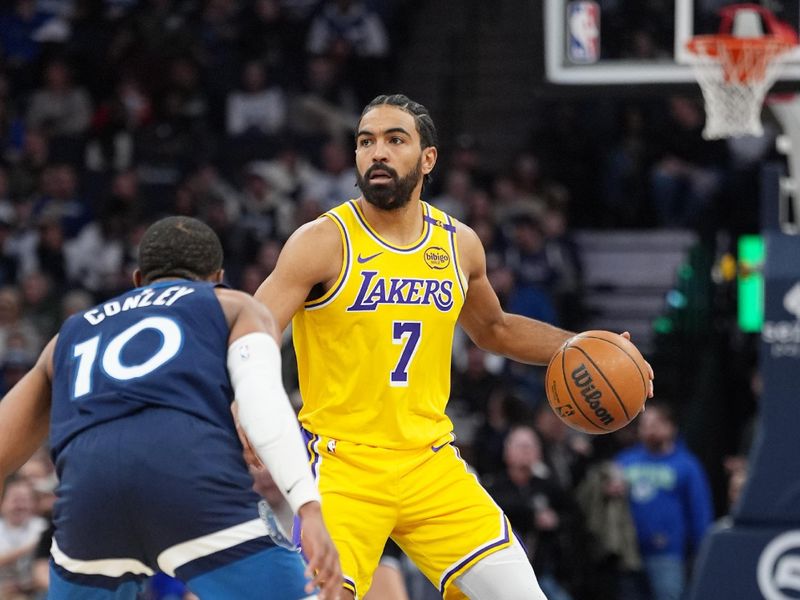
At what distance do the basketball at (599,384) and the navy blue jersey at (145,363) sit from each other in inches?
77.6

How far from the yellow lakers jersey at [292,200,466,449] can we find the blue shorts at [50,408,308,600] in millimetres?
1304

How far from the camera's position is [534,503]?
1043cm

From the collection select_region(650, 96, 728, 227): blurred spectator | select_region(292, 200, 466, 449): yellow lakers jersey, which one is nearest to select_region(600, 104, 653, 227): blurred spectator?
select_region(650, 96, 728, 227): blurred spectator

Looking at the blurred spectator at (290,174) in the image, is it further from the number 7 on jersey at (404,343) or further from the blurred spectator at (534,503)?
the number 7 on jersey at (404,343)

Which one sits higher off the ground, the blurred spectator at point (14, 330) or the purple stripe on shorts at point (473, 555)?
the purple stripe on shorts at point (473, 555)

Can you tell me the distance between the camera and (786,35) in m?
9.09

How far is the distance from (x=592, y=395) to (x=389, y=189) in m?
1.17

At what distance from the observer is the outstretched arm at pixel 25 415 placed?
4809 mm

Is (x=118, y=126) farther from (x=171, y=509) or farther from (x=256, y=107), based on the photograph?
(x=171, y=509)

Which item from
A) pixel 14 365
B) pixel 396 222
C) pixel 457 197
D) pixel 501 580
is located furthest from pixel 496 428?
pixel 501 580

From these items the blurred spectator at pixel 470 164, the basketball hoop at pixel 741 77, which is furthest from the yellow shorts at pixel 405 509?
the blurred spectator at pixel 470 164

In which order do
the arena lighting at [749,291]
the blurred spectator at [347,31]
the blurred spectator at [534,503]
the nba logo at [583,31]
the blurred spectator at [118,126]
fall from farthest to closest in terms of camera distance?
the blurred spectator at [347,31] < the blurred spectator at [118,126] < the arena lighting at [749,291] < the blurred spectator at [534,503] < the nba logo at [583,31]

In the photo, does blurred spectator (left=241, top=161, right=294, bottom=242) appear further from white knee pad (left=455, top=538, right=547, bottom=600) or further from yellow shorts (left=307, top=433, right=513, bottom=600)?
white knee pad (left=455, top=538, right=547, bottom=600)

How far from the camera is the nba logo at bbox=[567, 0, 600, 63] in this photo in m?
9.55
